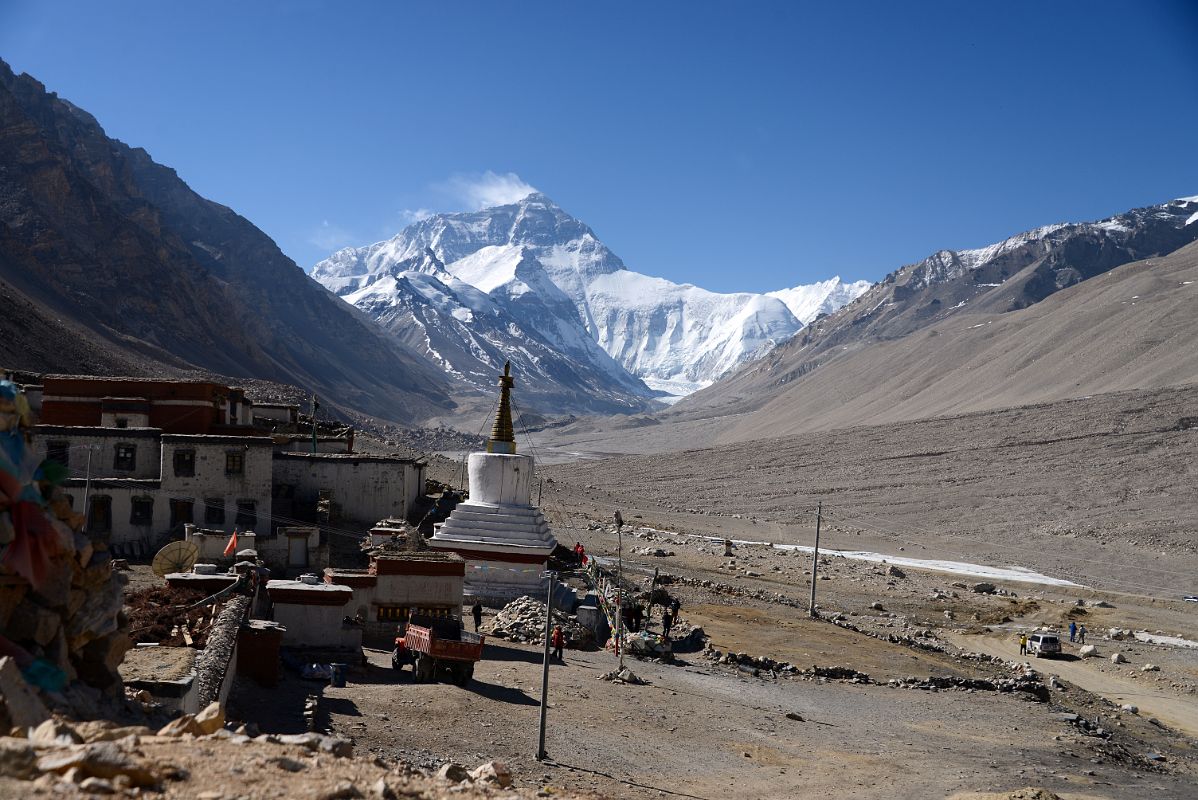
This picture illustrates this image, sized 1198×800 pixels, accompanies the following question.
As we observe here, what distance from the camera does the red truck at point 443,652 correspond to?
17422 mm

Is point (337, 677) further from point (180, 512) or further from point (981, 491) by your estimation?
point (981, 491)

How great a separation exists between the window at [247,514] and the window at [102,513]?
2793 millimetres

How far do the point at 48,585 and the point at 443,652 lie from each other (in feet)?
30.1

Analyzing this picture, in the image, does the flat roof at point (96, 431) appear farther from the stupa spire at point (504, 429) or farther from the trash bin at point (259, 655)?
the trash bin at point (259, 655)

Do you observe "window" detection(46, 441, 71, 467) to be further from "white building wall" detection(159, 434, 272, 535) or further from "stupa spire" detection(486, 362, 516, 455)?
"stupa spire" detection(486, 362, 516, 455)

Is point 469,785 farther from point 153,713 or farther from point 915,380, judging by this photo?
point 915,380

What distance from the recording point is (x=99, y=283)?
10644 centimetres

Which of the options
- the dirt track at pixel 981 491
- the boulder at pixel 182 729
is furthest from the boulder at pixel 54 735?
the dirt track at pixel 981 491

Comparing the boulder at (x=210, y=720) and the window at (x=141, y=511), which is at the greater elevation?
the boulder at (x=210, y=720)

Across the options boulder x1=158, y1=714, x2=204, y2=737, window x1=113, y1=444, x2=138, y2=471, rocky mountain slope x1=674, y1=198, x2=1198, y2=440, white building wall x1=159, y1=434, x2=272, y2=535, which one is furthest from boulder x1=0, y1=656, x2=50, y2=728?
rocky mountain slope x1=674, y1=198, x2=1198, y2=440

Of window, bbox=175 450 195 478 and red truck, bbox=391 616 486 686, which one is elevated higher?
window, bbox=175 450 195 478

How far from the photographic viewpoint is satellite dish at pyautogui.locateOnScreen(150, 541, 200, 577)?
59.3 ft

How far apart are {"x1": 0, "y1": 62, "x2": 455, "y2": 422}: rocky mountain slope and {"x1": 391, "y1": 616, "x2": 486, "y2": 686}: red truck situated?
5319 cm

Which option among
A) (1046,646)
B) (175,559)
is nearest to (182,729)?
(175,559)
